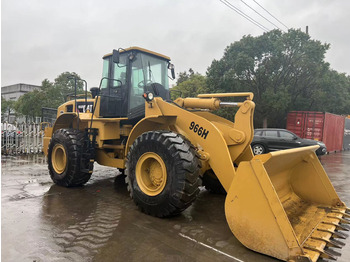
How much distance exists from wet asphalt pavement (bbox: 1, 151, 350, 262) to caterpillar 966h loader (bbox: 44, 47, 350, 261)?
0.30 m

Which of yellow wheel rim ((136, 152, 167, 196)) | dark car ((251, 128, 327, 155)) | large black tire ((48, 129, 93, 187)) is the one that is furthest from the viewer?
dark car ((251, 128, 327, 155))

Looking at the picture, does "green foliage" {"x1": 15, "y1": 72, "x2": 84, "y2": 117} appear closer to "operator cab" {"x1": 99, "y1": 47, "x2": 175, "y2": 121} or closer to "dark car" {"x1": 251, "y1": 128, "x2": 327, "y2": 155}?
"dark car" {"x1": 251, "y1": 128, "x2": 327, "y2": 155}

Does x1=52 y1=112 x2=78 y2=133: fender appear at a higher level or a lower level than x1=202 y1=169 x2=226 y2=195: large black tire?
higher

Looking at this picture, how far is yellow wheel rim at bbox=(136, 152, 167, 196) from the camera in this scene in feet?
13.5

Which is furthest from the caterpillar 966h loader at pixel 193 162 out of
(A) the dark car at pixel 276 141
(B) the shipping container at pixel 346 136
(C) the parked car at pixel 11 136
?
(B) the shipping container at pixel 346 136

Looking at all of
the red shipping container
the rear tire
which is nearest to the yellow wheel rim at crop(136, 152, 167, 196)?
the rear tire

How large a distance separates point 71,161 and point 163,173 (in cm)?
262

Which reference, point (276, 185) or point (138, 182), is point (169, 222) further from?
point (276, 185)

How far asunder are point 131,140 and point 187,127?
4.32 ft

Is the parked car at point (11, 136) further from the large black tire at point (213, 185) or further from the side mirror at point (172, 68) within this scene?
the large black tire at point (213, 185)

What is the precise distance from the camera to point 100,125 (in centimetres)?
577

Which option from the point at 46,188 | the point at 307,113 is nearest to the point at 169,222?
the point at 46,188

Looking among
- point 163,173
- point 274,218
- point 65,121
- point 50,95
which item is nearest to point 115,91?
point 65,121

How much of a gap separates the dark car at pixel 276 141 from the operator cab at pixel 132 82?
825 cm
